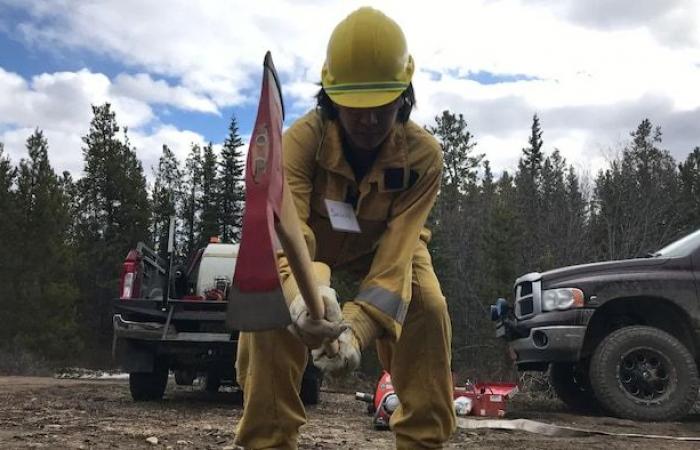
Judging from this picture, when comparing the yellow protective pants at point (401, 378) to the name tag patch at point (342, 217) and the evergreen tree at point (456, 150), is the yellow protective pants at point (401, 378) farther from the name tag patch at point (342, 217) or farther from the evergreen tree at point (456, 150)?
the evergreen tree at point (456, 150)

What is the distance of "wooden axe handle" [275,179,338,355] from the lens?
1736mm

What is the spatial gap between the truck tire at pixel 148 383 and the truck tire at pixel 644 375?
14.1ft

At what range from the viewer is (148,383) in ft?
25.4

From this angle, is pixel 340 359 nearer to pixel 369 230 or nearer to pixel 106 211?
pixel 369 230

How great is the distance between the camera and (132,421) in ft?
18.9

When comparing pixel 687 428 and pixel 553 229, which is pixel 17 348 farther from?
pixel 687 428

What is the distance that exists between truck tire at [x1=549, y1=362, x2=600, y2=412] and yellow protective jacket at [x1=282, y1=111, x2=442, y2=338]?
596cm

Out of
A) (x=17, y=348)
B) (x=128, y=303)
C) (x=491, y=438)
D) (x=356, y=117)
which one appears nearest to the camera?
(x=356, y=117)

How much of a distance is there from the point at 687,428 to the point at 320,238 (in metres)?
4.83

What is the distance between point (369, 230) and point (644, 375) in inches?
194

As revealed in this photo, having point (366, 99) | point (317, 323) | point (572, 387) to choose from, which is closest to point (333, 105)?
point (366, 99)

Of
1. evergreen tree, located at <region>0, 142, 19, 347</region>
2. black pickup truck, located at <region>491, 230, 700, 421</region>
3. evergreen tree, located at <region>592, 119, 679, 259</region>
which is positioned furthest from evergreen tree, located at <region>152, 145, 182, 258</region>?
black pickup truck, located at <region>491, 230, 700, 421</region>

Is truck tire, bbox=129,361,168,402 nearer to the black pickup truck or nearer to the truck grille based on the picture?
the black pickup truck

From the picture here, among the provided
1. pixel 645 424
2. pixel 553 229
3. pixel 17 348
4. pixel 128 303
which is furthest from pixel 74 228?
pixel 645 424
